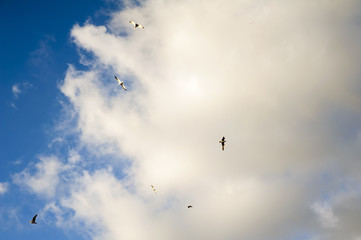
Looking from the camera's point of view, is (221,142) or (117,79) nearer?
(117,79)

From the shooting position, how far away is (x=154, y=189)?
72875mm

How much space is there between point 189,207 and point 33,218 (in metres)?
38.8

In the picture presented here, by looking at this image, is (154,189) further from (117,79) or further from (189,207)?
(117,79)

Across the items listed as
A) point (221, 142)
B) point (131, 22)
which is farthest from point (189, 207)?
point (131, 22)

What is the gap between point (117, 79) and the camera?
2660 inches

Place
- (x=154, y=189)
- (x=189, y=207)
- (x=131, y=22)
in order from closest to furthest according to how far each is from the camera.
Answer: (x=131, y=22) → (x=154, y=189) → (x=189, y=207)

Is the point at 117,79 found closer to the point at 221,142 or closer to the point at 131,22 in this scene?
the point at 131,22

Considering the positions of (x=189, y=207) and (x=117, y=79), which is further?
(x=189, y=207)

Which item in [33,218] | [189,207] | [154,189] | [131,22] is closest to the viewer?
[131,22]

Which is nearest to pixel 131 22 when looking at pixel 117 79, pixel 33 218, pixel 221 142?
pixel 117 79

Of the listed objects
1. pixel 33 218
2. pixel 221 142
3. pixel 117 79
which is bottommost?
pixel 33 218

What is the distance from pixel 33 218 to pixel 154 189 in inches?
1081

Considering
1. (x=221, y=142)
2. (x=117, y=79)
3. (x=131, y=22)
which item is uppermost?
(x=131, y=22)

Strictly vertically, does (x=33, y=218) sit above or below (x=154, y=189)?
below
